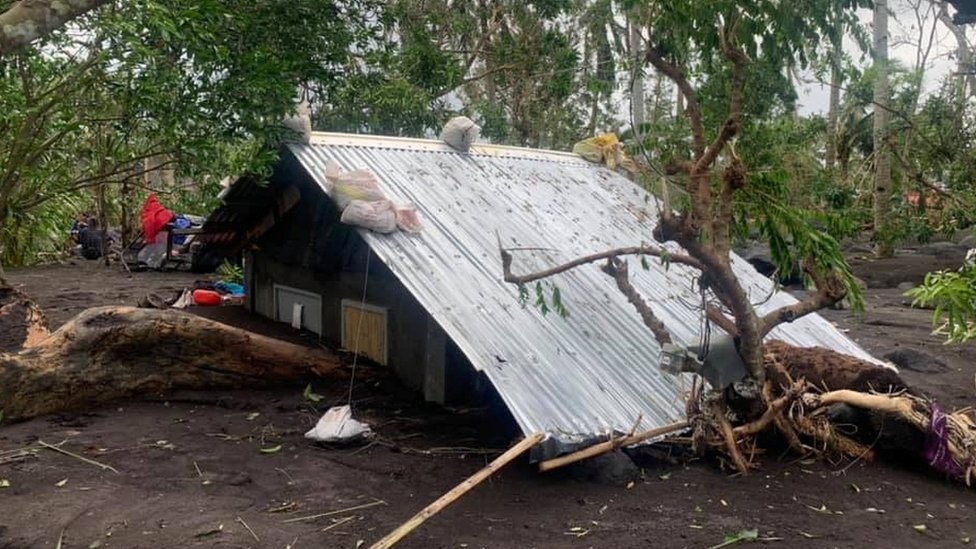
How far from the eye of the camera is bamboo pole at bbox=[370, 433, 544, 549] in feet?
13.3

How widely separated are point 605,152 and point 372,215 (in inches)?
194

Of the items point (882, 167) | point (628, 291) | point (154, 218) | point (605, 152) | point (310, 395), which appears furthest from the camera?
point (882, 167)

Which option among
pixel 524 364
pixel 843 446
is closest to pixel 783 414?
pixel 843 446

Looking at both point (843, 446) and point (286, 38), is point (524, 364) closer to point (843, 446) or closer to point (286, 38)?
point (843, 446)

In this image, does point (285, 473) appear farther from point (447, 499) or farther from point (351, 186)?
point (351, 186)

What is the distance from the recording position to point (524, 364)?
229 inches

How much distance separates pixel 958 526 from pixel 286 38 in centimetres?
675

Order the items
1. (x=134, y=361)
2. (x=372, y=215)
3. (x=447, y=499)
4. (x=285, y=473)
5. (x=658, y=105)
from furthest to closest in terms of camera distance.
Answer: (x=658, y=105) < (x=134, y=361) < (x=372, y=215) < (x=285, y=473) < (x=447, y=499)

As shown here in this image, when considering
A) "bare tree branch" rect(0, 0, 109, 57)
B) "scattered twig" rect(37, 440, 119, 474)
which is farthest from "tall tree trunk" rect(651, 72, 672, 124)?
"scattered twig" rect(37, 440, 119, 474)

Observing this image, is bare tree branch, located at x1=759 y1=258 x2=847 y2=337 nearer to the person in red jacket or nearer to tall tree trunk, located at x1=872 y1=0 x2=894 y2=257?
tall tree trunk, located at x1=872 y1=0 x2=894 y2=257

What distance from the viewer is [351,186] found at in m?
6.82

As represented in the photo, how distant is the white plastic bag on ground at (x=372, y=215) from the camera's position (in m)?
6.48

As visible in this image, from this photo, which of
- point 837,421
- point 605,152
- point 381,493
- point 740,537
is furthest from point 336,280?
point 740,537

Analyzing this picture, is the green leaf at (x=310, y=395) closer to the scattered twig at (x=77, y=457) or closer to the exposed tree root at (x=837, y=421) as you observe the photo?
the scattered twig at (x=77, y=457)
